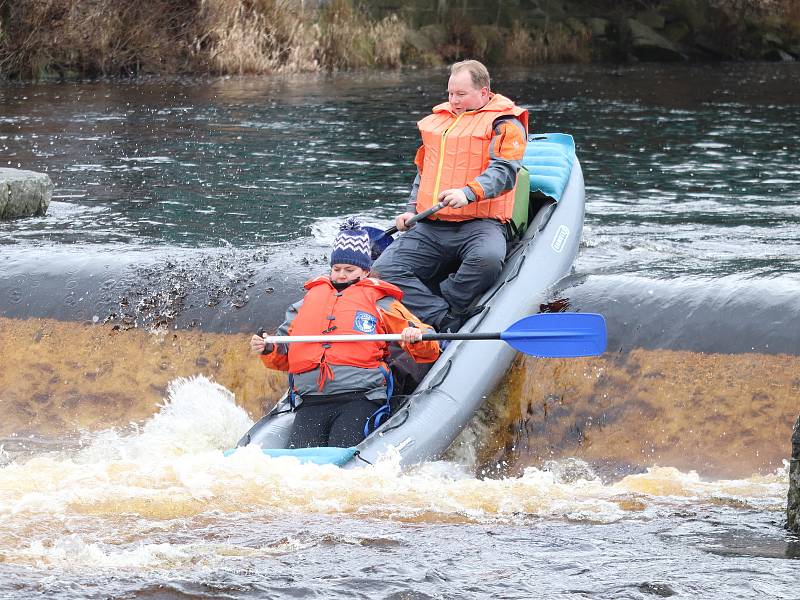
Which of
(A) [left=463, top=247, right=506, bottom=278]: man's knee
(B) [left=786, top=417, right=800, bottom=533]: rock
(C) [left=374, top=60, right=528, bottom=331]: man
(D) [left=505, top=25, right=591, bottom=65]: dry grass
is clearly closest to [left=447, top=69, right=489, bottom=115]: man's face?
(C) [left=374, top=60, right=528, bottom=331]: man

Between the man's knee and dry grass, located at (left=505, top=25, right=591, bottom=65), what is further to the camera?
dry grass, located at (left=505, top=25, right=591, bottom=65)

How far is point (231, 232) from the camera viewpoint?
9.68 m

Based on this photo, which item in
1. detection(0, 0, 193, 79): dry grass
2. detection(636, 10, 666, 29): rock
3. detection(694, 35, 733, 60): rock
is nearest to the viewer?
detection(0, 0, 193, 79): dry grass

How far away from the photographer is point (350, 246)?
5.83 metres

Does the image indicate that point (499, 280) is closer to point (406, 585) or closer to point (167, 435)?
point (167, 435)

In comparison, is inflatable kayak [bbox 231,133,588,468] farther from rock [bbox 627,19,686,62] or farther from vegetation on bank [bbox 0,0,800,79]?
rock [bbox 627,19,686,62]

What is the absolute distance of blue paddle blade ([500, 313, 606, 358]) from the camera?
5.87 metres

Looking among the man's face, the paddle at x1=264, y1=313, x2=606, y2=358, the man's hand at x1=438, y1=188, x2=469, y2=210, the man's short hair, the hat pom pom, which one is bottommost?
the paddle at x1=264, y1=313, x2=606, y2=358

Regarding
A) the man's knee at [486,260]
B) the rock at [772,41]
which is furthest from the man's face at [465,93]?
the rock at [772,41]

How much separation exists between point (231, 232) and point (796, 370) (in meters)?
4.80

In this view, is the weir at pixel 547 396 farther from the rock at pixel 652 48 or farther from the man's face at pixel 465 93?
the rock at pixel 652 48

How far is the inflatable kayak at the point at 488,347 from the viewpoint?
18.7 feet

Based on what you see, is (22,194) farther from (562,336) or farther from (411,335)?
(562,336)

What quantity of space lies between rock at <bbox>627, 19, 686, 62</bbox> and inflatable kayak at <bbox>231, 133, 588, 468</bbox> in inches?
811
